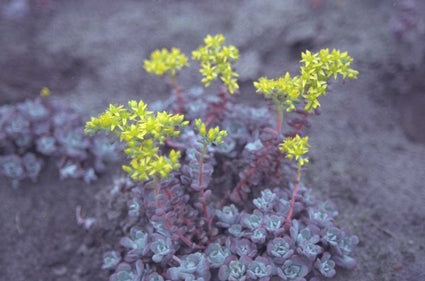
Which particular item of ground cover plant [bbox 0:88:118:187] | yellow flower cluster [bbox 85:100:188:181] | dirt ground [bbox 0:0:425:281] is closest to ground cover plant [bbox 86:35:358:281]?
yellow flower cluster [bbox 85:100:188:181]

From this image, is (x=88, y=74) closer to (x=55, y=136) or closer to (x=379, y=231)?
(x=55, y=136)

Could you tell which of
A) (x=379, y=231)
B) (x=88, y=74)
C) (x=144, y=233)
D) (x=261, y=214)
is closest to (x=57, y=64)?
(x=88, y=74)

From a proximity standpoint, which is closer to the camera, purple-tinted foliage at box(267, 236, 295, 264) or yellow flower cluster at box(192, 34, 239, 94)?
purple-tinted foliage at box(267, 236, 295, 264)

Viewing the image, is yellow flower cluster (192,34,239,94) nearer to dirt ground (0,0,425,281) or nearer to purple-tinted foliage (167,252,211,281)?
dirt ground (0,0,425,281)

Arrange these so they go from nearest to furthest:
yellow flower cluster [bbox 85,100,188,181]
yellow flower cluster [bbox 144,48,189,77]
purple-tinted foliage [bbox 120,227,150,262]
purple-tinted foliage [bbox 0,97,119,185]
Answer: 1. yellow flower cluster [bbox 85,100,188,181]
2. purple-tinted foliage [bbox 120,227,150,262]
3. yellow flower cluster [bbox 144,48,189,77]
4. purple-tinted foliage [bbox 0,97,119,185]

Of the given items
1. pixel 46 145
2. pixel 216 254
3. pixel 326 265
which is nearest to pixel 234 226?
pixel 216 254

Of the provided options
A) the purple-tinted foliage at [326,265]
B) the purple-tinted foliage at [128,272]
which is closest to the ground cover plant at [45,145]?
the purple-tinted foliage at [128,272]

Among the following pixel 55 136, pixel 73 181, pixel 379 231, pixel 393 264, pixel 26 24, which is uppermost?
pixel 26 24

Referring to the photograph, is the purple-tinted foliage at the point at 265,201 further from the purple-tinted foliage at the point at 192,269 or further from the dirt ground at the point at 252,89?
the dirt ground at the point at 252,89
